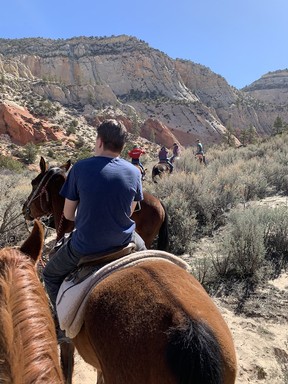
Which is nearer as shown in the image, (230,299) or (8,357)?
(8,357)

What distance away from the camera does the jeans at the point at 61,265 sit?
2.71m

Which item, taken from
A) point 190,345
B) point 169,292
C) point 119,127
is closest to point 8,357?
point 190,345

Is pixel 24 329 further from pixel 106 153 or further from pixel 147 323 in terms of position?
pixel 106 153

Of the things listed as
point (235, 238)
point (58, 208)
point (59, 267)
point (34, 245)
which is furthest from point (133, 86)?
point (34, 245)

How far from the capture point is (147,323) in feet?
6.14

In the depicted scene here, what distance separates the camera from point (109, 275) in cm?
237

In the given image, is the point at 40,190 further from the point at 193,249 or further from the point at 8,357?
the point at 8,357

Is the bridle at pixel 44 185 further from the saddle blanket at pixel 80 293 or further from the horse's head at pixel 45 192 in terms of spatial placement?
the saddle blanket at pixel 80 293

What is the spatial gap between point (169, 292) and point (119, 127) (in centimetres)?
138

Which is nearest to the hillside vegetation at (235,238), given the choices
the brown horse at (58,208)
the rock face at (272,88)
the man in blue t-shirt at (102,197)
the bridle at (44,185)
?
the brown horse at (58,208)

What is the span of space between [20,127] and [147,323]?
4107 cm

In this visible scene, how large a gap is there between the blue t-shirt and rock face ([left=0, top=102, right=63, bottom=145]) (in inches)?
1538

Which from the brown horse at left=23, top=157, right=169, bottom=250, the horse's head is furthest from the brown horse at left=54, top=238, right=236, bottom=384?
the horse's head

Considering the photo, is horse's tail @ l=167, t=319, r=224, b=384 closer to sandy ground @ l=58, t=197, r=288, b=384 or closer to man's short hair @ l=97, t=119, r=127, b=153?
man's short hair @ l=97, t=119, r=127, b=153
